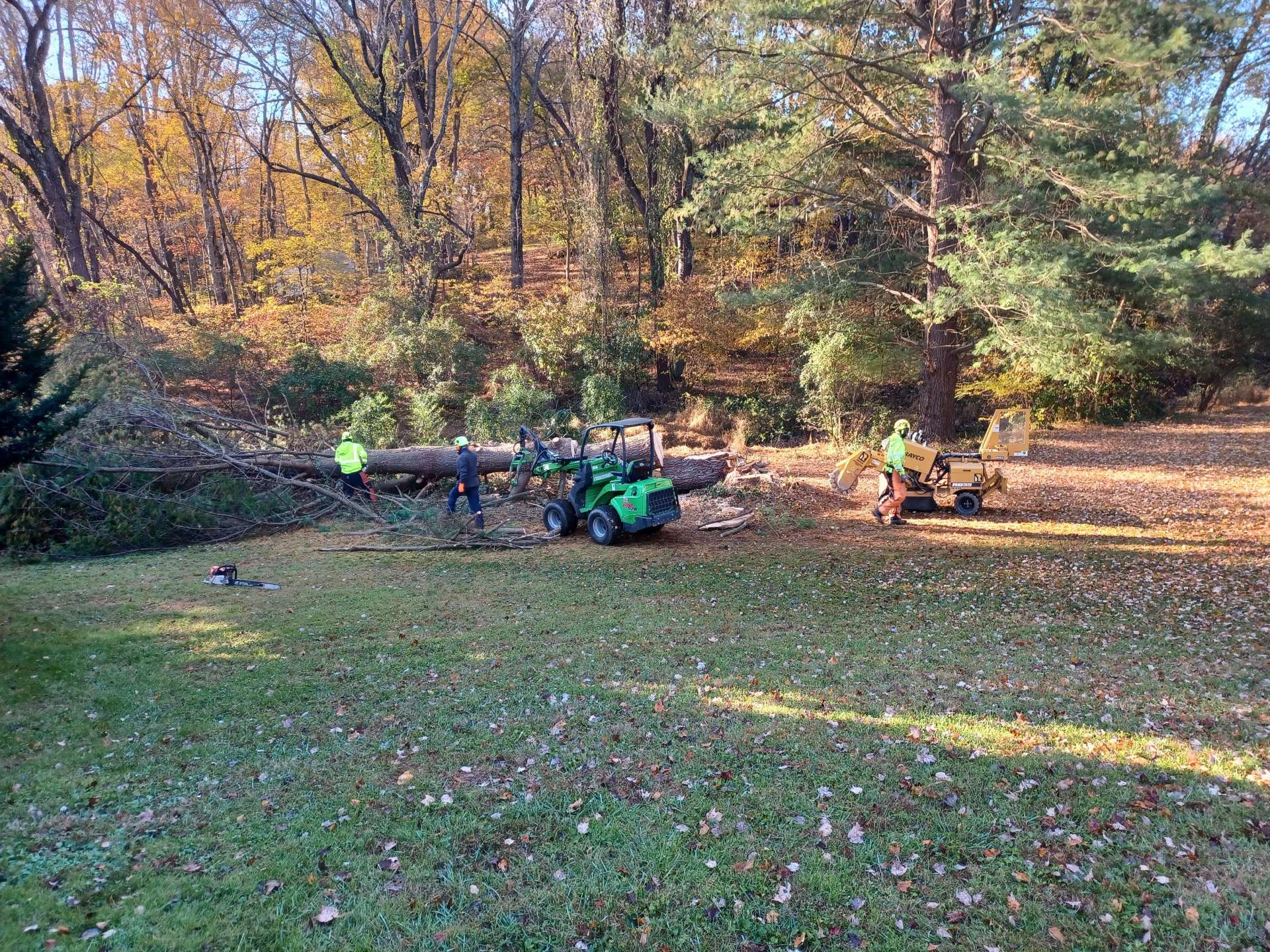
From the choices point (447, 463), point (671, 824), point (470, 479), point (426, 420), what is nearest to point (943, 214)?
point (470, 479)

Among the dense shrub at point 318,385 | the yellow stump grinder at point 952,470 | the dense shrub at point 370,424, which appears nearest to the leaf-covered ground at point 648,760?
the yellow stump grinder at point 952,470

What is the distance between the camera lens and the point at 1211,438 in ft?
61.9

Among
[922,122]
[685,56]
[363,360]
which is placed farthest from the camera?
[363,360]

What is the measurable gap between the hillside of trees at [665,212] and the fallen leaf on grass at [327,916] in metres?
6.57

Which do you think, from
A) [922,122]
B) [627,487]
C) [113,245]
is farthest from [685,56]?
[113,245]

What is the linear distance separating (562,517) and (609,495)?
1151mm

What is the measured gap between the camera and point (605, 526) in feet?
38.4

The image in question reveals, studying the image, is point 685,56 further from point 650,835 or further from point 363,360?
point 650,835

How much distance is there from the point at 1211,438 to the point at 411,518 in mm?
20713

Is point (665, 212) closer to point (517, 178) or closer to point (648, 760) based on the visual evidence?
point (517, 178)

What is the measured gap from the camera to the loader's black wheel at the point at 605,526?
38.1 ft

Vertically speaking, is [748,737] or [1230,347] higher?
[1230,347]

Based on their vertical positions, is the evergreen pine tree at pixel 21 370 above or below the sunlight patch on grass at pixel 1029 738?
above

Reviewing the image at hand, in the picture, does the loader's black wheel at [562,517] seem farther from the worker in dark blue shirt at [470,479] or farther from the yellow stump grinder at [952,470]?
the yellow stump grinder at [952,470]
